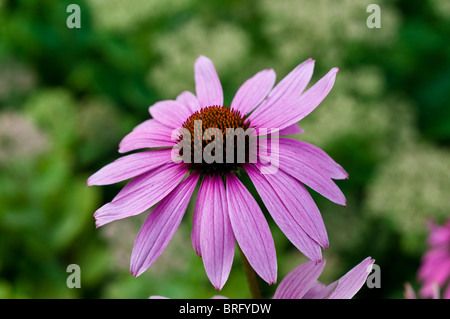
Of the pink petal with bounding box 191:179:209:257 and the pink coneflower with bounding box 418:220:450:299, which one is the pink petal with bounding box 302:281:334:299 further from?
the pink coneflower with bounding box 418:220:450:299

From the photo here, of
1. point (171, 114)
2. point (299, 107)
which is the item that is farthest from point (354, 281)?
point (171, 114)

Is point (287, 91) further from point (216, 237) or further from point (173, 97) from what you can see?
point (173, 97)

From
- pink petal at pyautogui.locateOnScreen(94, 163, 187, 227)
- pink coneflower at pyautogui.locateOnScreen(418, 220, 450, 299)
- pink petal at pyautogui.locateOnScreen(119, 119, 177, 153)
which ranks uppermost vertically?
pink petal at pyautogui.locateOnScreen(119, 119, 177, 153)

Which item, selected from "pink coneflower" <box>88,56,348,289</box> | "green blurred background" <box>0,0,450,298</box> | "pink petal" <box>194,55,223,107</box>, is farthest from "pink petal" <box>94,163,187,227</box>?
"green blurred background" <box>0,0,450,298</box>

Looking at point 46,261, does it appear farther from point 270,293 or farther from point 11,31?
point 11,31

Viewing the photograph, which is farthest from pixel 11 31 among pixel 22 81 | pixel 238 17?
pixel 238 17

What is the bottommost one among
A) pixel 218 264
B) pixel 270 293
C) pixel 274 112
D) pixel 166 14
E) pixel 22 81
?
pixel 270 293

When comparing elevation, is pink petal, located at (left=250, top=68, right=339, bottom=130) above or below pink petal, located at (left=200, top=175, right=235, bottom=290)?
above
